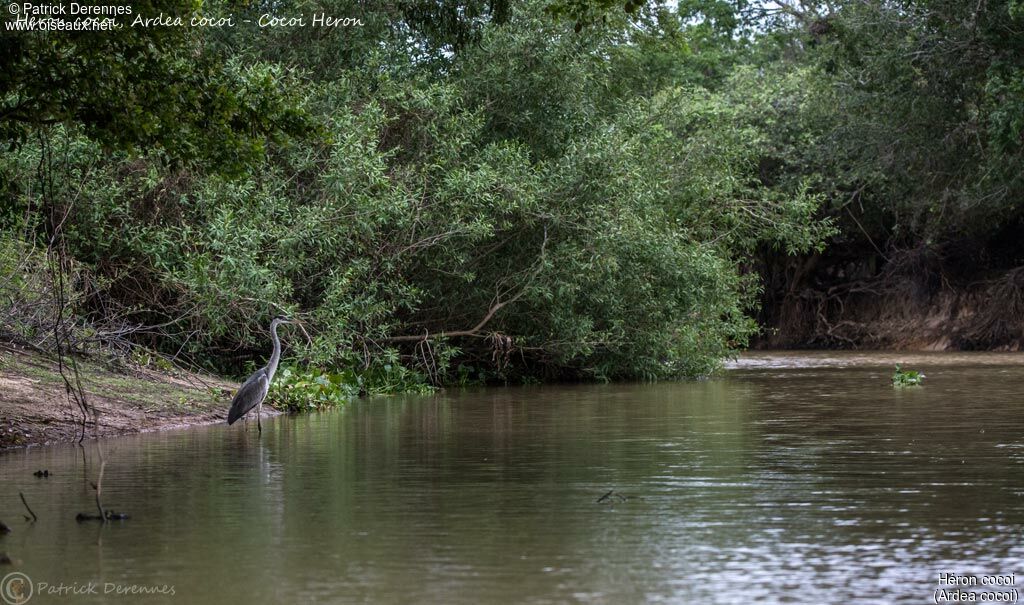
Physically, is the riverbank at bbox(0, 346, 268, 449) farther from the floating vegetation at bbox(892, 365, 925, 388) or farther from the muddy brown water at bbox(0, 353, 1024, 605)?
the floating vegetation at bbox(892, 365, 925, 388)

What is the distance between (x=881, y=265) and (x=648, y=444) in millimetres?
34406

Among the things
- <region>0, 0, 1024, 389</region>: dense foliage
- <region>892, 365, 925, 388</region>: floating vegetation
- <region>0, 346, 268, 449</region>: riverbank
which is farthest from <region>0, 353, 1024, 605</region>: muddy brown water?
<region>892, 365, 925, 388</region>: floating vegetation

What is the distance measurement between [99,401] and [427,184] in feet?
26.9

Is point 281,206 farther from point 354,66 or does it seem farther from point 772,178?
point 772,178

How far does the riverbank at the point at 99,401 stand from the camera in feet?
43.1

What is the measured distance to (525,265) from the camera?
22.5m

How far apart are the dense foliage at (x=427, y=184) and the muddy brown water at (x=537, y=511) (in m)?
2.99

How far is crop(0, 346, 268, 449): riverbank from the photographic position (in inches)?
517

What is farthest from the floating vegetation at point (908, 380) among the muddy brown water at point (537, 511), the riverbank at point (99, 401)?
the riverbank at point (99, 401)

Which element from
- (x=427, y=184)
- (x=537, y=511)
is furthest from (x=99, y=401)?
(x=427, y=184)

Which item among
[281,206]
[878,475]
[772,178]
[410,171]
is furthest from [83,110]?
[772,178]

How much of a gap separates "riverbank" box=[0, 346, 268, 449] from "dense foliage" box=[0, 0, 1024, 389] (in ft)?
1.91

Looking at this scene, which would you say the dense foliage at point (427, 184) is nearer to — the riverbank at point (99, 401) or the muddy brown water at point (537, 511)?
the riverbank at point (99, 401)

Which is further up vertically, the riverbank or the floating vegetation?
the riverbank
